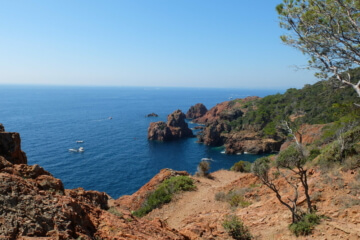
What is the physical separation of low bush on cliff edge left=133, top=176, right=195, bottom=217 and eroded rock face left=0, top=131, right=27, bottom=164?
950cm

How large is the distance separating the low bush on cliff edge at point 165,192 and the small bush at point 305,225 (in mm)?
11269

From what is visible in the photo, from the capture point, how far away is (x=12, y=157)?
40.1 ft

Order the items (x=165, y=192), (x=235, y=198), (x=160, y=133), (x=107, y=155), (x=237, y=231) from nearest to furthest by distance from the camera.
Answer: (x=237, y=231), (x=235, y=198), (x=165, y=192), (x=107, y=155), (x=160, y=133)

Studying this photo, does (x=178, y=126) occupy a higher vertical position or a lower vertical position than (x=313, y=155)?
lower

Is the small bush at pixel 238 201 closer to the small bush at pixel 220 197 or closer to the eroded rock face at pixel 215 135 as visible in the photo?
the small bush at pixel 220 197

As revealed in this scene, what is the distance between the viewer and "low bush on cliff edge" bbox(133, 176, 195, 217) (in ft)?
63.1

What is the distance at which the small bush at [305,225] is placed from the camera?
32.3 feet

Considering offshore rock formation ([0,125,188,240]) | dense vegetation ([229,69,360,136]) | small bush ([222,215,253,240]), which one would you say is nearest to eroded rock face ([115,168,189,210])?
small bush ([222,215,253,240])

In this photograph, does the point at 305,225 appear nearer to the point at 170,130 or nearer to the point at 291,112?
the point at 291,112

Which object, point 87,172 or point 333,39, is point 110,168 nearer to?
point 87,172

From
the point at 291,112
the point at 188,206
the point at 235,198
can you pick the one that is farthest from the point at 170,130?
the point at 235,198

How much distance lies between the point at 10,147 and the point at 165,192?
39.8 ft

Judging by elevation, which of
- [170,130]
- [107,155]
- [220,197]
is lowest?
[107,155]

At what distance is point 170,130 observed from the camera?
75.8 m
